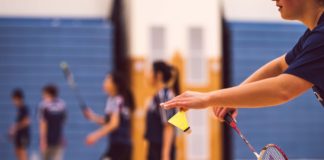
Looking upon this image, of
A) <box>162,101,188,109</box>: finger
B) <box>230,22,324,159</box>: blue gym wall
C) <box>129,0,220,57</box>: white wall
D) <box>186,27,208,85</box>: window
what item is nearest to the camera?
<box>162,101,188,109</box>: finger

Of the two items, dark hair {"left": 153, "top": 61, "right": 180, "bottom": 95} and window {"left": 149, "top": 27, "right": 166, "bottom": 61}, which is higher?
dark hair {"left": 153, "top": 61, "right": 180, "bottom": 95}

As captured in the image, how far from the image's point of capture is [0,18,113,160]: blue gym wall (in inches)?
434

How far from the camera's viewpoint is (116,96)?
262 inches

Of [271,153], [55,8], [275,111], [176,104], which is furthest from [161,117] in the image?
[55,8]

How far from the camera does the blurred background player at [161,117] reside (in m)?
5.86

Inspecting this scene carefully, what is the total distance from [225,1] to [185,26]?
880mm

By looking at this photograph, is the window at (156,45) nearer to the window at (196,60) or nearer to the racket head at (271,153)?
the window at (196,60)

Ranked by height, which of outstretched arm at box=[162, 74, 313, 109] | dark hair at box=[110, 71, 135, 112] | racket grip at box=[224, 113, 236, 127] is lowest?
dark hair at box=[110, 71, 135, 112]

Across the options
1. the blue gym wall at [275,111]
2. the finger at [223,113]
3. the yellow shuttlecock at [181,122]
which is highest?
the yellow shuttlecock at [181,122]

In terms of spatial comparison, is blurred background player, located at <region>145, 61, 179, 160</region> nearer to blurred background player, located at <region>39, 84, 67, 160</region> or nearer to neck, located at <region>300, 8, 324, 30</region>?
neck, located at <region>300, 8, 324, 30</region>

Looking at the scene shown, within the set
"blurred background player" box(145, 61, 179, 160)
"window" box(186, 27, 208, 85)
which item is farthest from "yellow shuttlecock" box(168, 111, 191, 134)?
"window" box(186, 27, 208, 85)

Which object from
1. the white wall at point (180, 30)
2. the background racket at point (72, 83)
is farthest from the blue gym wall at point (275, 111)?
→ the background racket at point (72, 83)

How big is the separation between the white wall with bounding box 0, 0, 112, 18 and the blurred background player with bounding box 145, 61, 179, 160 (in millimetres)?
5728

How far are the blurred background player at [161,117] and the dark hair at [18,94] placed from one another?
16.5ft
